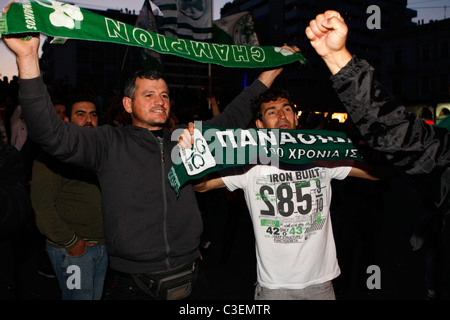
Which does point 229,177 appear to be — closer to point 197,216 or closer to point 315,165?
point 197,216

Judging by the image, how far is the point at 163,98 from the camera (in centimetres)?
282

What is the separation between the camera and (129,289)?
247cm

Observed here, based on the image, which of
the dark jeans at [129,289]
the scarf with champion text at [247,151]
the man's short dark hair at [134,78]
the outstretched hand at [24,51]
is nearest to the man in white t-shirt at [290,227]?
the scarf with champion text at [247,151]

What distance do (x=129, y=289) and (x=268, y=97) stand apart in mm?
1966

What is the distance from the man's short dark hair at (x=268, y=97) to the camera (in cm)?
315

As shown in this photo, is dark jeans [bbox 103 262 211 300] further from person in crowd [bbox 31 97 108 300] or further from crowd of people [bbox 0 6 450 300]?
person in crowd [bbox 31 97 108 300]

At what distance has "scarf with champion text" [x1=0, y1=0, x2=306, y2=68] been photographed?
197 centimetres

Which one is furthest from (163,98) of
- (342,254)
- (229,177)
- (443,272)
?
(342,254)

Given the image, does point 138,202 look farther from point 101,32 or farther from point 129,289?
point 101,32

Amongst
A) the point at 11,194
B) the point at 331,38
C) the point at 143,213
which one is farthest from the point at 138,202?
the point at 331,38

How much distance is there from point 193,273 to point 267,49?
2.10m

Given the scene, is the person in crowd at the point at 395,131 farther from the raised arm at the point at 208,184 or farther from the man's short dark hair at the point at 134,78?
the man's short dark hair at the point at 134,78

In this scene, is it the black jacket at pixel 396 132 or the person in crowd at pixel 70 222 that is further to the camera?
the person in crowd at pixel 70 222

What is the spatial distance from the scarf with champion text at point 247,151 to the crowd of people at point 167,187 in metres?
0.11
